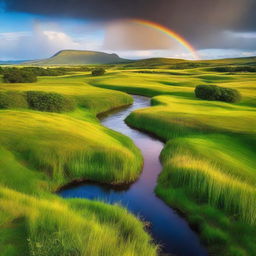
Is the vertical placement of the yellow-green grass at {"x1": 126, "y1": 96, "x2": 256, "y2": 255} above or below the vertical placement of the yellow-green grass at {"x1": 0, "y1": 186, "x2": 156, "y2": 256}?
below

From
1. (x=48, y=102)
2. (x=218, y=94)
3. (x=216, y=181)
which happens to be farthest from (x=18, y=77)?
(x=216, y=181)

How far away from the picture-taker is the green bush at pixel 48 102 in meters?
45.8

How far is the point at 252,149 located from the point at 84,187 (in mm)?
17849

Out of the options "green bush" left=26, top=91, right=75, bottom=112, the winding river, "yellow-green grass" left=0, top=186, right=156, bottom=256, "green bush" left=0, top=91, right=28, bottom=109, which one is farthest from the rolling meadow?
"green bush" left=26, top=91, right=75, bottom=112

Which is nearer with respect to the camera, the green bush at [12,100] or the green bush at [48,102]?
the green bush at [12,100]

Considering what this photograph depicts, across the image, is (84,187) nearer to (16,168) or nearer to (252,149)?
(16,168)

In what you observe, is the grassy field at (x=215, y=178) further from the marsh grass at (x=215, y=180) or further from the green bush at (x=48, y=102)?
the green bush at (x=48, y=102)

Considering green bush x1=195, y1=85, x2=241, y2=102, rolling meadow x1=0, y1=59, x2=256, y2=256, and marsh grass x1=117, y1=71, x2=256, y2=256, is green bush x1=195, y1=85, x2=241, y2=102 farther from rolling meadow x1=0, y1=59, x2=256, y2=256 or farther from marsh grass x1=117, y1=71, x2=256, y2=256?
marsh grass x1=117, y1=71, x2=256, y2=256

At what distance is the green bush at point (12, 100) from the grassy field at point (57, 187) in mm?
8490

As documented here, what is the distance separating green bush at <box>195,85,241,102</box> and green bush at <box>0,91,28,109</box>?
40217 mm

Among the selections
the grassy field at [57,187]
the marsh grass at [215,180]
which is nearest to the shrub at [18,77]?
the grassy field at [57,187]

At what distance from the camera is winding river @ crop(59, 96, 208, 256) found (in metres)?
14.5

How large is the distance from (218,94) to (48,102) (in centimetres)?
3812

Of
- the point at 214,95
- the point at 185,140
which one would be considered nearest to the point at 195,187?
the point at 185,140
